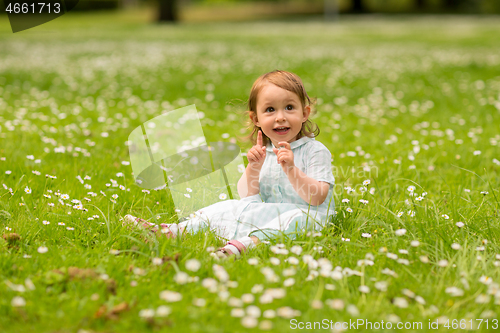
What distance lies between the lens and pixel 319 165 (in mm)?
2959

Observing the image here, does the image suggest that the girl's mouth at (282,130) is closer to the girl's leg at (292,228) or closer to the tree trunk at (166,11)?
the girl's leg at (292,228)

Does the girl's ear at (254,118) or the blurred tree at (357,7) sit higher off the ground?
the girl's ear at (254,118)

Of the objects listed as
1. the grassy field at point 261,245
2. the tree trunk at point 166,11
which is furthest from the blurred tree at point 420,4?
the grassy field at point 261,245

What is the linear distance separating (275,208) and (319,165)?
39 cm

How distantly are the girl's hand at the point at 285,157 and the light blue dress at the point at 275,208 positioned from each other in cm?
20

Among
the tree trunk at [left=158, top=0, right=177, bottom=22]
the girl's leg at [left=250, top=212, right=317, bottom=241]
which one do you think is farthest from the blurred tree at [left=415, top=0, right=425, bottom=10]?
the girl's leg at [left=250, top=212, right=317, bottom=241]

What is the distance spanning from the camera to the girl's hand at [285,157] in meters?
2.80

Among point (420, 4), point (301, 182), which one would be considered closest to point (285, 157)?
point (301, 182)

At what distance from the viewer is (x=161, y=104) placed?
743 centimetres

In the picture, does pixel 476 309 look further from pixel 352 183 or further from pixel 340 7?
pixel 340 7

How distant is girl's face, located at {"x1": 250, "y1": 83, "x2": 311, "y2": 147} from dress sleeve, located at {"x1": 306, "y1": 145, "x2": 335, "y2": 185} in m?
0.18

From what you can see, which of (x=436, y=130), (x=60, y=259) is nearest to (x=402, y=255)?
(x=60, y=259)

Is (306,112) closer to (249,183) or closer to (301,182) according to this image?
(301,182)

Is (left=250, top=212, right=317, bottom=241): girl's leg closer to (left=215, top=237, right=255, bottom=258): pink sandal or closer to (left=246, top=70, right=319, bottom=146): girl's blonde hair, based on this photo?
(left=215, top=237, right=255, bottom=258): pink sandal
